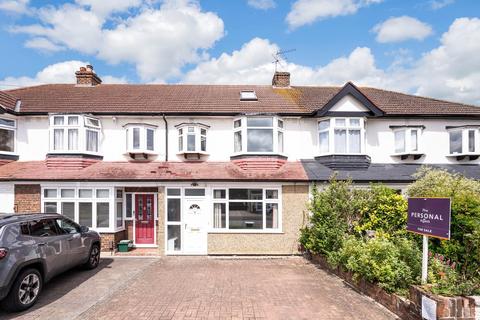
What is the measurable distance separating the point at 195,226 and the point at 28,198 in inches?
273

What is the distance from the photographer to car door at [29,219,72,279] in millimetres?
6531

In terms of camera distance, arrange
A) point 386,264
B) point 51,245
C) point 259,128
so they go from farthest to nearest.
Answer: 1. point 259,128
2. point 51,245
3. point 386,264

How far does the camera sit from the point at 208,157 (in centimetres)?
1262

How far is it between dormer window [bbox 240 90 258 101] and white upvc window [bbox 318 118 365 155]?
3.95 meters

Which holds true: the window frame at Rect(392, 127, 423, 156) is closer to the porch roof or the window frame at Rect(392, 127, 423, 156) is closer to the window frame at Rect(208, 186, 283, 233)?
the porch roof

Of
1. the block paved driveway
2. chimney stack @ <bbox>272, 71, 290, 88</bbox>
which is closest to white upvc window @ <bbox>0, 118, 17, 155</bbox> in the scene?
the block paved driveway

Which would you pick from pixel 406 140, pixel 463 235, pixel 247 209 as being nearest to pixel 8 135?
pixel 247 209

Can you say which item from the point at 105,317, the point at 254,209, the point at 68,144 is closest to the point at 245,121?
the point at 254,209

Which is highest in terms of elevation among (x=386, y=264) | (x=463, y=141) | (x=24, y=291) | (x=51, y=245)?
(x=463, y=141)

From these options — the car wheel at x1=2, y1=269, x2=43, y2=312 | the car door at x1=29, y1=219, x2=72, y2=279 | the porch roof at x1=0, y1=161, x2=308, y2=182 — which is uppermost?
the porch roof at x1=0, y1=161, x2=308, y2=182

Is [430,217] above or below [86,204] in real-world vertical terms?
above

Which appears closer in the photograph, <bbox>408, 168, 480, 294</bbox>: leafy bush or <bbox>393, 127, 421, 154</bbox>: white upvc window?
<bbox>408, 168, 480, 294</bbox>: leafy bush

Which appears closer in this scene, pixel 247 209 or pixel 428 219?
pixel 428 219

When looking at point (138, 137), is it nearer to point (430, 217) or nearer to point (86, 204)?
point (86, 204)
